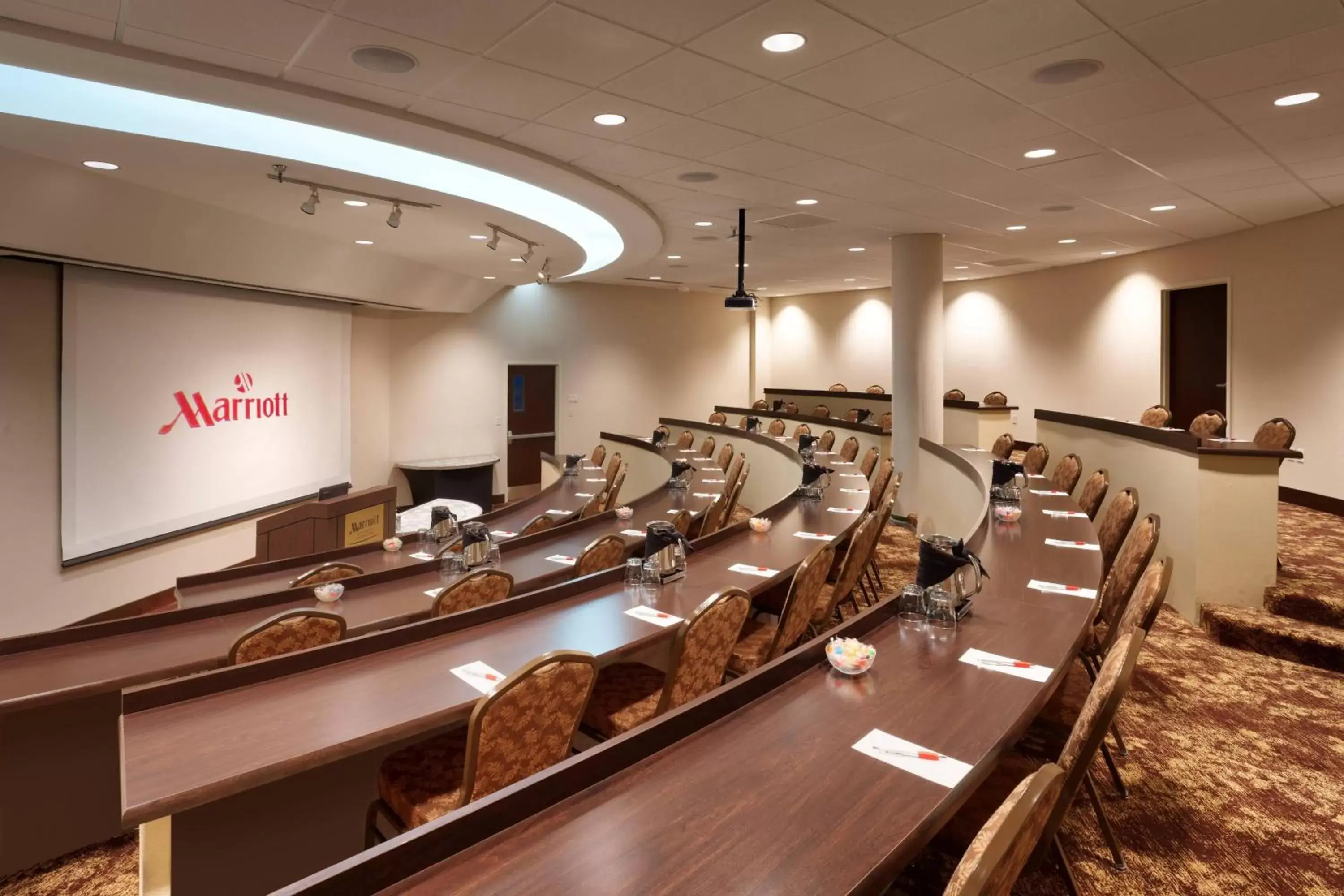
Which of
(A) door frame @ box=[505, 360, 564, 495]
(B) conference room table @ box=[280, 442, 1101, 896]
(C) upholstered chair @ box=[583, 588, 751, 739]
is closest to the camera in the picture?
(B) conference room table @ box=[280, 442, 1101, 896]

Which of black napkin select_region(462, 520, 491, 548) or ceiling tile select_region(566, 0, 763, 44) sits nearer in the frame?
ceiling tile select_region(566, 0, 763, 44)

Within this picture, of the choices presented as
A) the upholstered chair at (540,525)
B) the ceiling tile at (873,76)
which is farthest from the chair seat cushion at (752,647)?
the ceiling tile at (873,76)

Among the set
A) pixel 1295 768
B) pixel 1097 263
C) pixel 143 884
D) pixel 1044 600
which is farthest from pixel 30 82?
pixel 1097 263

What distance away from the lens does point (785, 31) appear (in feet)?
10.0

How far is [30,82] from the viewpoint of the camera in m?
3.62

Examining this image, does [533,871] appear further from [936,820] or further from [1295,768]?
[1295,768]

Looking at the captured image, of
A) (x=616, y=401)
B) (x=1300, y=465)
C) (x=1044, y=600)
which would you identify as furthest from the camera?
(x=616, y=401)

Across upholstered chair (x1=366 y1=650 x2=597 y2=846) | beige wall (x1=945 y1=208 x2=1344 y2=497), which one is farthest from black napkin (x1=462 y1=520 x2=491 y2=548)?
beige wall (x1=945 y1=208 x2=1344 y2=497)

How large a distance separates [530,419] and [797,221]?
22.0 ft

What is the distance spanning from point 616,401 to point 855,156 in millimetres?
8570

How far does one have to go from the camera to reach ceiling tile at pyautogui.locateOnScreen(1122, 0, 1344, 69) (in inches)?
113

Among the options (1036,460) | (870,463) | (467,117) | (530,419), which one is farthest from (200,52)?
(530,419)

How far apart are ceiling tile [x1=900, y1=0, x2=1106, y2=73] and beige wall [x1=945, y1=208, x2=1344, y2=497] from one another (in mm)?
5785

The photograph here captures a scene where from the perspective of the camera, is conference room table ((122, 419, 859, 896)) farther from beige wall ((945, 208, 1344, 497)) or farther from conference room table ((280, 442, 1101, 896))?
beige wall ((945, 208, 1344, 497))
